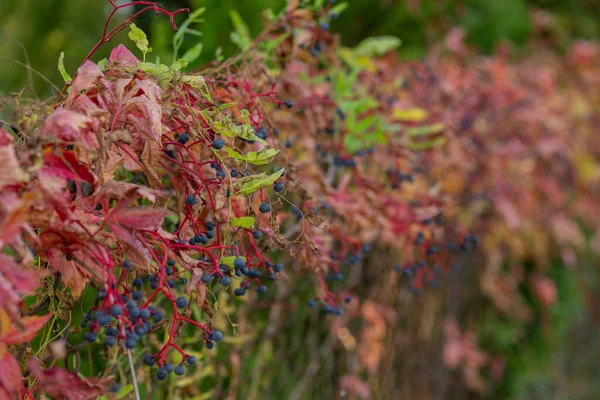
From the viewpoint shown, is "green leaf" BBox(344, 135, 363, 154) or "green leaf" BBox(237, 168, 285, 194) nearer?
"green leaf" BBox(237, 168, 285, 194)

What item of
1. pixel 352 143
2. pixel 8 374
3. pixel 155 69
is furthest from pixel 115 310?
pixel 352 143

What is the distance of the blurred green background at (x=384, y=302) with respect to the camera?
172 centimetres

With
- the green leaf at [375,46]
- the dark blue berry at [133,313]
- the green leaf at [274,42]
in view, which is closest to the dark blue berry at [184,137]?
the dark blue berry at [133,313]

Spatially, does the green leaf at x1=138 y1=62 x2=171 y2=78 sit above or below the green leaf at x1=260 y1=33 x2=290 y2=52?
above

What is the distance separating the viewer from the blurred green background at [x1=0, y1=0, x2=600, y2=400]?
1725mm

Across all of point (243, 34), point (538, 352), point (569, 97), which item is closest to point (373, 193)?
point (243, 34)

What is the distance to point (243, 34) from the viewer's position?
1507mm

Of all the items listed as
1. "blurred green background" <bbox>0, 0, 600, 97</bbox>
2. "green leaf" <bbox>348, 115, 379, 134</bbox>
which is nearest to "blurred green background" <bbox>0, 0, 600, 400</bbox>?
"blurred green background" <bbox>0, 0, 600, 97</bbox>

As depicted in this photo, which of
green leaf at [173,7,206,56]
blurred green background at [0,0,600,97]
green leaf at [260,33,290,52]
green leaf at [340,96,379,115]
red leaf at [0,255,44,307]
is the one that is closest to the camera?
red leaf at [0,255,44,307]

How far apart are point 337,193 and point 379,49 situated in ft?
1.50

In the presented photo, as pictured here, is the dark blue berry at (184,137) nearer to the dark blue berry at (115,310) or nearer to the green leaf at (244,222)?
the green leaf at (244,222)

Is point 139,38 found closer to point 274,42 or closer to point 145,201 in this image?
point 145,201

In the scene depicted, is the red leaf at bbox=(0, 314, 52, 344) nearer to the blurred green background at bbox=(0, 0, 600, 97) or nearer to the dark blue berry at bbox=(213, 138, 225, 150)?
the dark blue berry at bbox=(213, 138, 225, 150)

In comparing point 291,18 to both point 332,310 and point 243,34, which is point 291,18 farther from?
point 332,310
